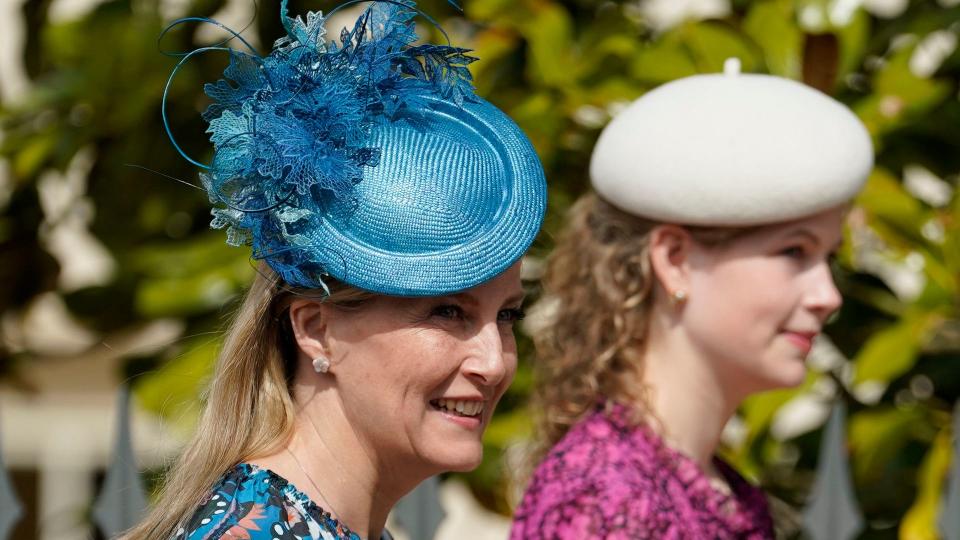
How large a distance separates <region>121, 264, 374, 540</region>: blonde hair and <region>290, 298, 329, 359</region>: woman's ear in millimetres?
16

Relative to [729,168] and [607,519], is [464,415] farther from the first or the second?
[729,168]

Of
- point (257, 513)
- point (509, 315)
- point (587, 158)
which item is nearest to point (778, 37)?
point (587, 158)

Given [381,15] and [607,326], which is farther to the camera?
[607,326]

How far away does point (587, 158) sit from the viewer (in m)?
3.02

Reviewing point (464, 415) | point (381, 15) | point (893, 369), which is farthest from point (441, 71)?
point (893, 369)

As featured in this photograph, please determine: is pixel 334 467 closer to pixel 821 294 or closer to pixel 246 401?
pixel 246 401

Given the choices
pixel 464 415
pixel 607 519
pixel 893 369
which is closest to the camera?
pixel 464 415

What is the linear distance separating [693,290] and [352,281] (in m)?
0.88

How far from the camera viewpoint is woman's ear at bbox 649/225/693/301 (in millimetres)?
2234

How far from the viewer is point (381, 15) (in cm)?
162

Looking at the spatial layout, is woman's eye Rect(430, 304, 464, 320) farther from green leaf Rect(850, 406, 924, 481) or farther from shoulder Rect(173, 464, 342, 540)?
green leaf Rect(850, 406, 924, 481)

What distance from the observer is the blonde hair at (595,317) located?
7.49 feet

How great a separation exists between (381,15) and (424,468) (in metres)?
0.51

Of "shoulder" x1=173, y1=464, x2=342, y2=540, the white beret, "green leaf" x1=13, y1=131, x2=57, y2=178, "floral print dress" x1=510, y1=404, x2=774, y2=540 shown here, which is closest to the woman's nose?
the white beret
